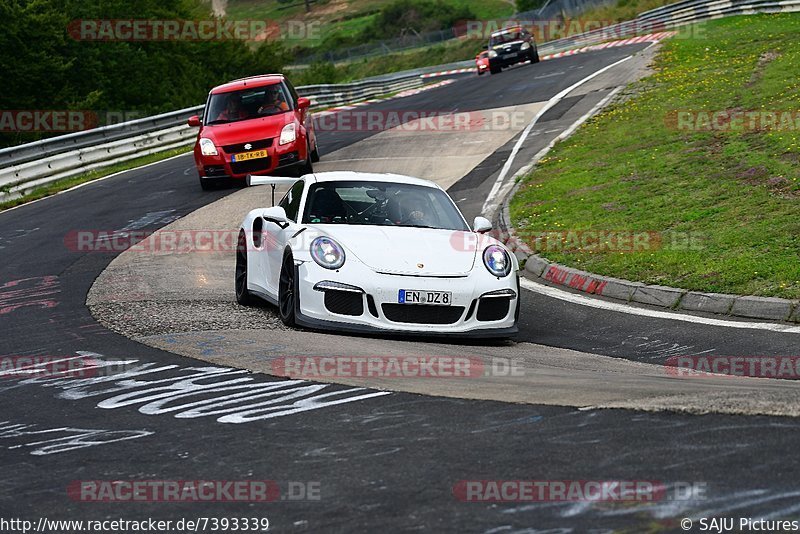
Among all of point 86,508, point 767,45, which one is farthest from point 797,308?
point 767,45

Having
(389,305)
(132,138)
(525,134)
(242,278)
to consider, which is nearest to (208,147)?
(525,134)

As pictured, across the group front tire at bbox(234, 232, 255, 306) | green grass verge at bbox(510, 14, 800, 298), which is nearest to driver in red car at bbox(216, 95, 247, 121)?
green grass verge at bbox(510, 14, 800, 298)

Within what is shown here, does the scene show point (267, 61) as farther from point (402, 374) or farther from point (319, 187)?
point (402, 374)

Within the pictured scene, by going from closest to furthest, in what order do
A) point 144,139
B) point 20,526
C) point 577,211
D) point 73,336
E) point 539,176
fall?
point 20,526 < point 73,336 < point 577,211 < point 539,176 < point 144,139

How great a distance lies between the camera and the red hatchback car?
1998 cm

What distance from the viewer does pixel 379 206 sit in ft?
34.9

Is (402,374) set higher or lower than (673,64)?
lower

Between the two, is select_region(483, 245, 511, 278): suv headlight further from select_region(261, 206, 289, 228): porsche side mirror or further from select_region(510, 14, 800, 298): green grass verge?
select_region(510, 14, 800, 298): green grass verge

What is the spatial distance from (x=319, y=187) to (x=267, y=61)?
52.7 meters

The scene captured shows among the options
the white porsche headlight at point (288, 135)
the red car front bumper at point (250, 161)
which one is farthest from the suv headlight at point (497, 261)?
the white porsche headlight at point (288, 135)

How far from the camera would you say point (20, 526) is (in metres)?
4.58

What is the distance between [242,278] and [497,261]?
9.18 ft

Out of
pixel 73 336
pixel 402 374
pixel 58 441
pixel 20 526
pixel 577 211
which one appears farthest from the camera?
pixel 577 211

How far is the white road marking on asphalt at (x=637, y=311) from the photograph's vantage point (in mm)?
9414
